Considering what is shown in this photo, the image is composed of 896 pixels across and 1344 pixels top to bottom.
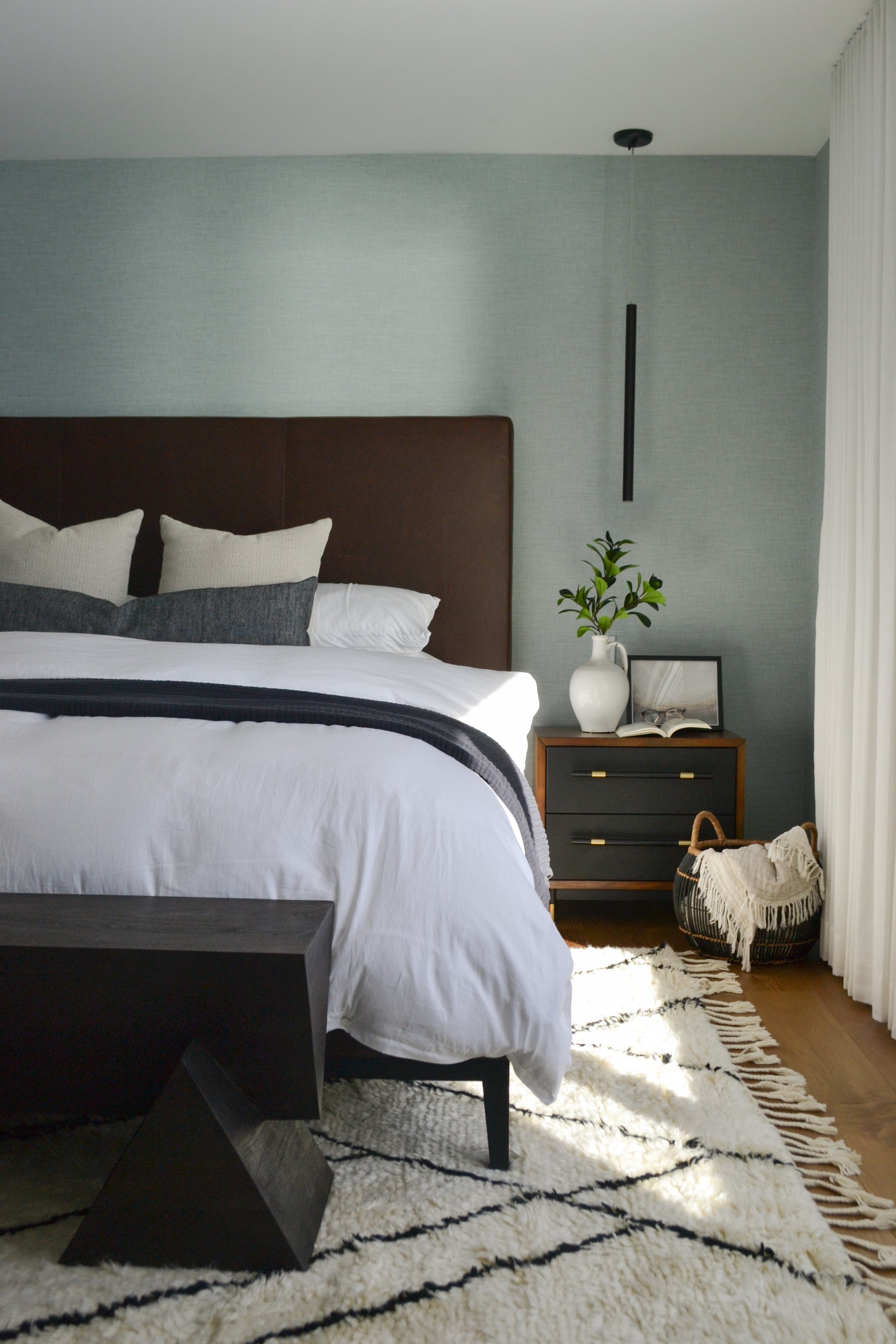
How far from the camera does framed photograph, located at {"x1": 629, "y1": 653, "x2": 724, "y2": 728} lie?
10.5ft

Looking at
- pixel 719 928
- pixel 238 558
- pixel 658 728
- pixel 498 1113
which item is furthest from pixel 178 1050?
pixel 658 728

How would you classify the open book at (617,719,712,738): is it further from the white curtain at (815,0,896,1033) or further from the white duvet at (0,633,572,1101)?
the white duvet at (0,633,572,1101)

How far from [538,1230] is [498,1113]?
0.58 feet

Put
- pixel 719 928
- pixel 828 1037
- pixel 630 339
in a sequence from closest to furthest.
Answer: pixel 828 1037
pixel 719 928
pixel 630 339

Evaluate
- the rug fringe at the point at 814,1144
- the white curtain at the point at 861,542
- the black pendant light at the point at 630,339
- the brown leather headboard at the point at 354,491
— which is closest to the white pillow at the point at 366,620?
the brown leather headboard at the point at 354,491

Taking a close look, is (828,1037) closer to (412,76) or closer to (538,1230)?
(538,1230)

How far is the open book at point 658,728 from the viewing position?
9.90 feet

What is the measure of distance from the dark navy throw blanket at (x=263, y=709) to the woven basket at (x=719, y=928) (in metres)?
0.93

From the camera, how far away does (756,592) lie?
330cm

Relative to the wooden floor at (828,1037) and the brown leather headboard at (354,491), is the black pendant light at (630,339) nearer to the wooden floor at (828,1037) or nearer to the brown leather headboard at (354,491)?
the brown leather headboard at (354,491)

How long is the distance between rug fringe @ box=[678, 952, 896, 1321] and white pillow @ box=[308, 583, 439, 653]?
1238mm

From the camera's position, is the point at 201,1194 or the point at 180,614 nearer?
the point at 201,1194

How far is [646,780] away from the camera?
116 inches

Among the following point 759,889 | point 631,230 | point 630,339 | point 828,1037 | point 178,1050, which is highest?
point 631,230
